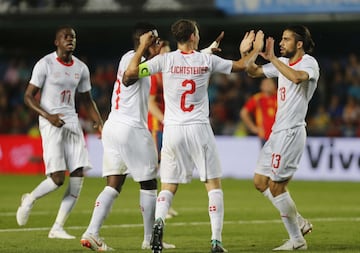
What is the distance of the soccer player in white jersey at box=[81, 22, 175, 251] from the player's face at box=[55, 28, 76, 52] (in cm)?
171

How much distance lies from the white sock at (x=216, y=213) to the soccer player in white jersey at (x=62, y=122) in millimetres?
2597

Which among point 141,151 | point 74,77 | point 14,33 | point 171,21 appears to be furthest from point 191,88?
point 14,33

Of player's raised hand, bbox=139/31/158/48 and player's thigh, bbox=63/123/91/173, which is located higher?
player's raised hand, bbox=139/31/158/48

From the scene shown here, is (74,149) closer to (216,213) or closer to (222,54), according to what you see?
(216,213)

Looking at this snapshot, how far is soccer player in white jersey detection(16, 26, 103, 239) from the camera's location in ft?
41.8

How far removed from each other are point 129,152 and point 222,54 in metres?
20.3

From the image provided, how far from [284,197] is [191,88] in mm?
1672

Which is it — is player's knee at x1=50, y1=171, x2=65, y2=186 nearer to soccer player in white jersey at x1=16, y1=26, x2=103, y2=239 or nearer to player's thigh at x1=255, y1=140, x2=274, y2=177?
soccer player in white jersey at x1=16, y1=26, x2=103, y2=239

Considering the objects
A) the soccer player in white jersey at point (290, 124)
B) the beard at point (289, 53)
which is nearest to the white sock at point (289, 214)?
the soccer player in white jersey at point (290, 124)

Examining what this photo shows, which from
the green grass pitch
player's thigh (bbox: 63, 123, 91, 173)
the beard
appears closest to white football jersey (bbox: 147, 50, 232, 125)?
the beard

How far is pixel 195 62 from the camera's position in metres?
10.6

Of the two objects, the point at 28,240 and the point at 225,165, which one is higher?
the point at 225,165

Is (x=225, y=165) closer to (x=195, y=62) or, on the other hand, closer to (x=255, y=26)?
(x=255, y=26)

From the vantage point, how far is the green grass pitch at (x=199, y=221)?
1159 cm
